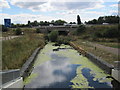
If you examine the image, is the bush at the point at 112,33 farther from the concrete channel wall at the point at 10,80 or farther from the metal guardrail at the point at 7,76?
the metal guardrail at the point at 7,76

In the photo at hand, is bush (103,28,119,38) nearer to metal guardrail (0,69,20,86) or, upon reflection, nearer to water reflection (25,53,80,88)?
water reflection (25,53,80,88)

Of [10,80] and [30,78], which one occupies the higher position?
[10,80]

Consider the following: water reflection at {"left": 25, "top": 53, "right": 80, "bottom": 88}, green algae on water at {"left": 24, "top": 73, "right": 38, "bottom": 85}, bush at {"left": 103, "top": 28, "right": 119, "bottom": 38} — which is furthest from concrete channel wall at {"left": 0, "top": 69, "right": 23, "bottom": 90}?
bush at {"left": 103, "top": 28, "right": 119, "bottom": 38}

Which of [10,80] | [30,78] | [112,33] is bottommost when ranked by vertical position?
[30,78]

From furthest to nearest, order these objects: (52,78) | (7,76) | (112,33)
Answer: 1. (112,33)
2. (52,78)
3. (7,76)

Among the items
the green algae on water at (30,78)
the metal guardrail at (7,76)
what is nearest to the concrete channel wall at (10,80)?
the metal guardrail at (7,76)

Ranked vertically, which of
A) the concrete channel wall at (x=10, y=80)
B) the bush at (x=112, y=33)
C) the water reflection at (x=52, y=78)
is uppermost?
the bush at (x=112, y=33)

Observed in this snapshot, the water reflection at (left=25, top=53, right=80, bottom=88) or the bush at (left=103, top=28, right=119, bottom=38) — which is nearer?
the water reflection at (left=25, top=53, right=80, bottom=88)

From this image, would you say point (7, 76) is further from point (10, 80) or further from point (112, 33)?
point (112, 33)

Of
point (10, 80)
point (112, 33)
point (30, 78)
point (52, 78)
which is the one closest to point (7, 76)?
point (10, 80)

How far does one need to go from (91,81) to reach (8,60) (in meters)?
3.89

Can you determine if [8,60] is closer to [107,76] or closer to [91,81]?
[91,81]

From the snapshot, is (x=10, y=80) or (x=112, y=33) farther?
(x=112, y=33)

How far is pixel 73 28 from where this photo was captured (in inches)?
1485
